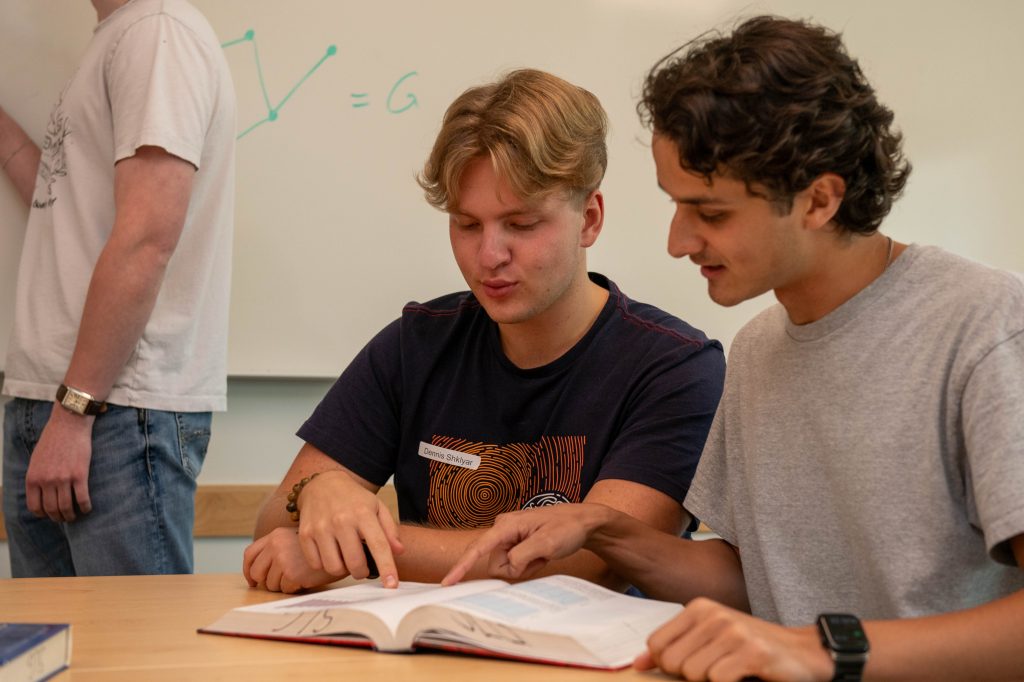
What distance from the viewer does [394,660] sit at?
3.11 ft

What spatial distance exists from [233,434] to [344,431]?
755 mm

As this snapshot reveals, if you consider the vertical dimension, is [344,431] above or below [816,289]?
below

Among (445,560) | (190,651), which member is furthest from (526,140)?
(190,651)

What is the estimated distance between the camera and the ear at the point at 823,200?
3.63 feet

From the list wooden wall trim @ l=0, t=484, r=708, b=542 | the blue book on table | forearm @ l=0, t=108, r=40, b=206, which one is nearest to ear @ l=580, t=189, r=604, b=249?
the blue book on table

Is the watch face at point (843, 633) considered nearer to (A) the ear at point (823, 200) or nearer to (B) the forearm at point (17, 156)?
(A) the ear at point (823, 200)

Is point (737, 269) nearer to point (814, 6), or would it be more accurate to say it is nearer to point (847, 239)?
point (847, 239)

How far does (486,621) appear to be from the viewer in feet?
3.03

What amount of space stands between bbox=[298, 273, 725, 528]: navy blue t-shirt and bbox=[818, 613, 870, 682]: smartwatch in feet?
1.70

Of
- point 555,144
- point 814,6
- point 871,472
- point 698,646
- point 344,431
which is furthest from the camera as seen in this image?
point 814,6

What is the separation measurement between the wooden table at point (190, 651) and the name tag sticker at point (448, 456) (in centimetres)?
36

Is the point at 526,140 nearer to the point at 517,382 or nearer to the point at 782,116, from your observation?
the point at 517,382

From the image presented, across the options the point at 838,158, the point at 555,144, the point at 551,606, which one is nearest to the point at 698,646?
the point at 551,606

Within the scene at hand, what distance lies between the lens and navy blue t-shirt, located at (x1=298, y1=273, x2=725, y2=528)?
4.85 ft
